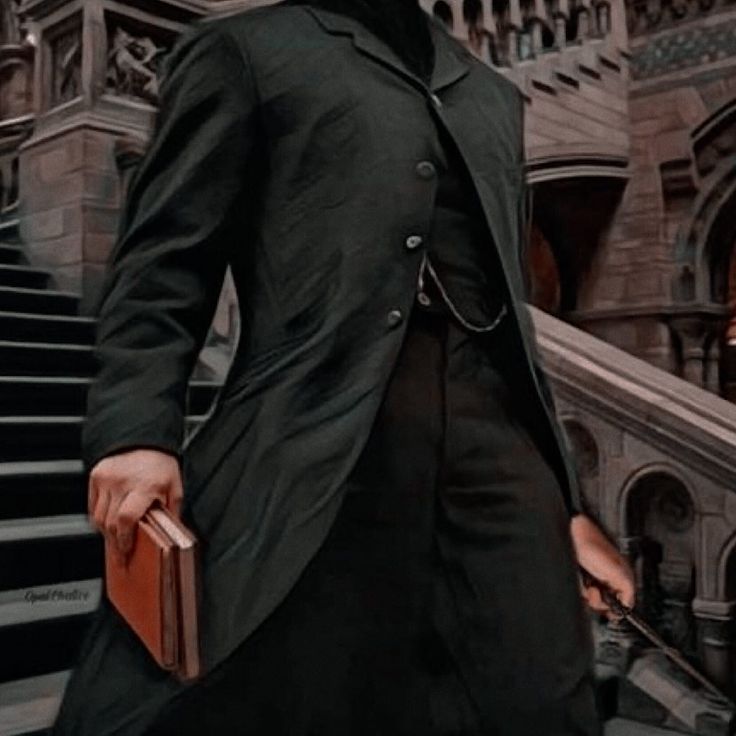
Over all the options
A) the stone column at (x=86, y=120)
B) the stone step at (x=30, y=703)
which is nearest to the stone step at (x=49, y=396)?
the stone column at (x=86, y=120)

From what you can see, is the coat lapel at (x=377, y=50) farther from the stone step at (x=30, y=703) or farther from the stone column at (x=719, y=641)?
the stone column at (x=719, y=641)

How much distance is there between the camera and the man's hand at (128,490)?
2.82ft

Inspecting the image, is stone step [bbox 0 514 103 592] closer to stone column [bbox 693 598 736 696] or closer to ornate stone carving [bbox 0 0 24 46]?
stone column [bbox 693 598 736 696]

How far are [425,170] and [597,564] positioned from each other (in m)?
0.49

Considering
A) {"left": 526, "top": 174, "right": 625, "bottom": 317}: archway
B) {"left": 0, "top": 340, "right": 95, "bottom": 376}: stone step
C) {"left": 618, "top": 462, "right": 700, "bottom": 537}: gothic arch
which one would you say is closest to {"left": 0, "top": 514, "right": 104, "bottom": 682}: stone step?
{"left": 0, "top": 340, "right": 95, "bottom": 376}: stone step

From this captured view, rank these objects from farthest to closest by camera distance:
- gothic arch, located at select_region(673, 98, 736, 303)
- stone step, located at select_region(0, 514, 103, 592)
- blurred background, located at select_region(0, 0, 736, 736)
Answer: gothic arch, located at select_region(673, 98, 736, 303)
blurred background, located at select_region(0, 0, 736, 736)
stone step, located at select_region(0, 514, 103, 592)

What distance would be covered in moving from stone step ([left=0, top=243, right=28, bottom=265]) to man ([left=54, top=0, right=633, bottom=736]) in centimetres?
308

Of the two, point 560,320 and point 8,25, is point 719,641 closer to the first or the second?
point 560,320

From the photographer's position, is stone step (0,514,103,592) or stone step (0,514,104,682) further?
stone step (0,514,103,592)

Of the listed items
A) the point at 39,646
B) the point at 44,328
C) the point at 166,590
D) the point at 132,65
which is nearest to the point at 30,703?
the point at 39,646

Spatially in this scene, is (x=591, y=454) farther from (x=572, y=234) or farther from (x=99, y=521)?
(x=572, y=234)

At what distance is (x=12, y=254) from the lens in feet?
12.7

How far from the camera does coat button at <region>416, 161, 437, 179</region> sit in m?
0.97

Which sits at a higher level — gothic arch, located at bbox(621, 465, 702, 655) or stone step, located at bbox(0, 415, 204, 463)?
stone step, located at bbox(0, 415, 204, 463)
